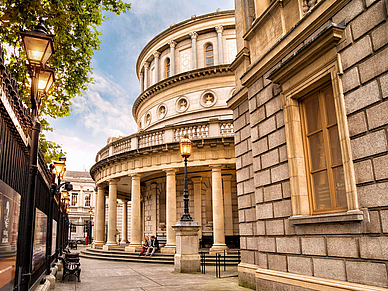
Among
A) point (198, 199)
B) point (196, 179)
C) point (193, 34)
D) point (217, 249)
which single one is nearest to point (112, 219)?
point (198, 199)

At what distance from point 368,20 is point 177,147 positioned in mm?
15713

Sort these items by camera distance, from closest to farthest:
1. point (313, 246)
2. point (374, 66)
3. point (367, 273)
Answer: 1. point (367, 273)
2. point (374, 66)
3. point (313, 246)

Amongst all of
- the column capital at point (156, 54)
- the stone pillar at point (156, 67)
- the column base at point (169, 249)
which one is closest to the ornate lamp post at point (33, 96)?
the column base at point (169, 249)

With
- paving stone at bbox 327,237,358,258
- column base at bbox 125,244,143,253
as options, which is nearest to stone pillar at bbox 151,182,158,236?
column base at bbox 125,244,143,253

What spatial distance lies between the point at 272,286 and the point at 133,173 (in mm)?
16115

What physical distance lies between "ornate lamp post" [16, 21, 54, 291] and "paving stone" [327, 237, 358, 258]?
18.2ft

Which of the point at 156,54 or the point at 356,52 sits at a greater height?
the point at 156,54

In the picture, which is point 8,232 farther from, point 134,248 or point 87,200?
point 87,200

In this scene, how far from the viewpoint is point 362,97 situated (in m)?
6.09

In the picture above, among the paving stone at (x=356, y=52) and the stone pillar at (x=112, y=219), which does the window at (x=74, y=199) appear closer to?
the stone pillar at (x=112, y=219)

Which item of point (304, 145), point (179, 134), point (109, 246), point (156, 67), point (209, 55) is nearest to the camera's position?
point (304, 145)

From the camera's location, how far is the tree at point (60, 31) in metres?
10.4

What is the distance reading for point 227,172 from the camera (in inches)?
940

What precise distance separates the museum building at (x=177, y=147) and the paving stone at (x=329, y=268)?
41.8 feet
